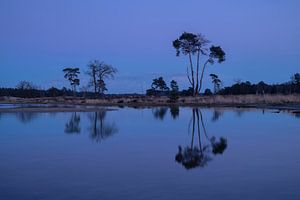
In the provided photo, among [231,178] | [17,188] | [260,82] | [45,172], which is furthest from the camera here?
[260,82]

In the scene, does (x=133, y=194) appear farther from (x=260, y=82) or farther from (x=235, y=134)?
(x=260, y=82)

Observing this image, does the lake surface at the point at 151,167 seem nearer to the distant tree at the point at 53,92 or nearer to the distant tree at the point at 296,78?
the distant tree at the point at 296,78

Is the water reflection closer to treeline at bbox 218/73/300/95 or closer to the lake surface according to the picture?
the lake surface

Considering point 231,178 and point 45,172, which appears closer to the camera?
point 231,178

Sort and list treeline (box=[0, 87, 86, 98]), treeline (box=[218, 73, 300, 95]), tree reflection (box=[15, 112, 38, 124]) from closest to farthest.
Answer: tree reflection (box=[15, 112, 38, 124]), treeline (box=[218, 73, 300, 95]), treeline (box=[0, 87, 86, 98])

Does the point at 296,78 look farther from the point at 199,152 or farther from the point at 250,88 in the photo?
the point at 199,152

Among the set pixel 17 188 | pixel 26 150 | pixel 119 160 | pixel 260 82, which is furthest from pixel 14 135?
pixel 260 82

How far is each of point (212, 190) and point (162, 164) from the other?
2778 mm

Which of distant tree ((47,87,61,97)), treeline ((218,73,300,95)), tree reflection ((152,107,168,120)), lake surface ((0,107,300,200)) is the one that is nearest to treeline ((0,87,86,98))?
distant tree ((47,87,61,97))

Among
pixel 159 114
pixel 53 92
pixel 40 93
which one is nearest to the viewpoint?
pixel 159 114

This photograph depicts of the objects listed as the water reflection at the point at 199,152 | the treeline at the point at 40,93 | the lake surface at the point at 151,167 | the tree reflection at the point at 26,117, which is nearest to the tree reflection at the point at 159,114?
the tree reflection at the point at 26,117

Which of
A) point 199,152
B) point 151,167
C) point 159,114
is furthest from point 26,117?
point 151,167

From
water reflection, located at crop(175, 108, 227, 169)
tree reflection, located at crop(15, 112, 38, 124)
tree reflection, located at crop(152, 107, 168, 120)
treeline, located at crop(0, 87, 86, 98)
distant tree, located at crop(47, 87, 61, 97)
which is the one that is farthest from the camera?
distant tree, located at crop(47, 87, 61, 97)

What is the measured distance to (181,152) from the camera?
1209 centimetres
